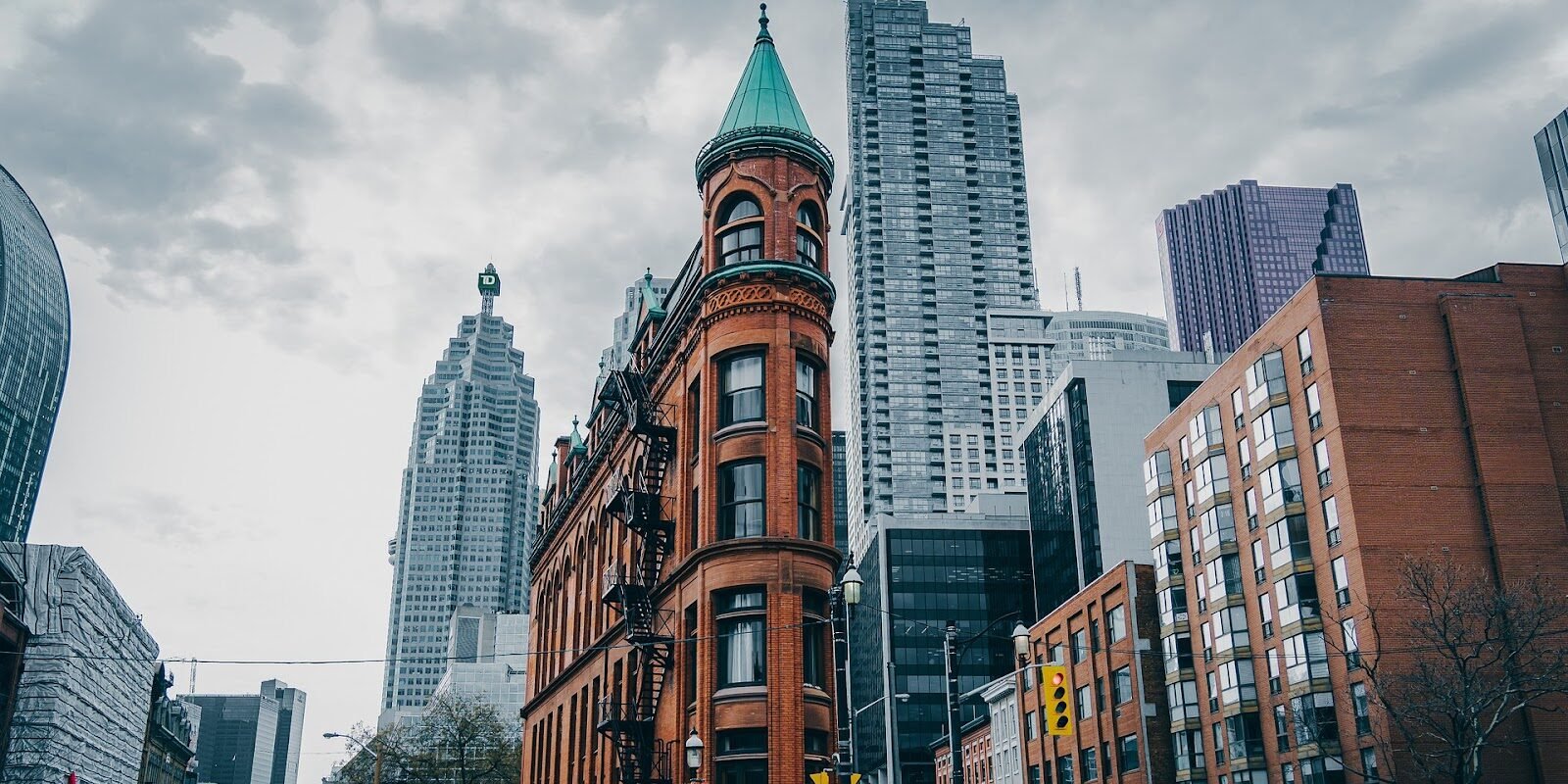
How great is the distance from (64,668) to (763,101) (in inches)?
2715

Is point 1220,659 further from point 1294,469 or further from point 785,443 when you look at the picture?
point 785,443

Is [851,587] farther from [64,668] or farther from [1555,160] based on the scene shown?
[1555,160]

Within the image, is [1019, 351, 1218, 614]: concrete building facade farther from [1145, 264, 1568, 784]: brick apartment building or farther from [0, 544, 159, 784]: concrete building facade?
[0, 544, 159, 784]: concrete building facade

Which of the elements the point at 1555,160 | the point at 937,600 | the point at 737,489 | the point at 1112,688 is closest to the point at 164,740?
the point at 937,600

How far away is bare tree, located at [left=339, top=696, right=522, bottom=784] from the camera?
8456 cm

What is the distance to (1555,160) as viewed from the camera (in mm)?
151375

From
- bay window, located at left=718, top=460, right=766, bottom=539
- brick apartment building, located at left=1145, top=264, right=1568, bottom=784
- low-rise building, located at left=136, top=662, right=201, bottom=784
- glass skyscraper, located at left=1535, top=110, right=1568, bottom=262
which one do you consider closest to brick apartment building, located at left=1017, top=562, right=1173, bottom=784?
brick apartment building, located at left=1145, top=264, right=1568, bottom=784

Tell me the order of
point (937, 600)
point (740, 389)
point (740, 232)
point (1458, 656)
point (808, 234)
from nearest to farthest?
point (740, 389) → point (740, 232) → point (808, 234) → point (1458, 656) → point (937, 600)

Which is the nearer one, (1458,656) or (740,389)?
(740,389)

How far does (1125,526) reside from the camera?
132 meters

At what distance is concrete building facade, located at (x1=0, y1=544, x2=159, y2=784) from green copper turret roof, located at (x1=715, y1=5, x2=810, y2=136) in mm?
54593

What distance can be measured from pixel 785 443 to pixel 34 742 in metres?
67.1

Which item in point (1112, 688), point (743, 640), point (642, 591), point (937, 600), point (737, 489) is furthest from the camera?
point (937, 600)

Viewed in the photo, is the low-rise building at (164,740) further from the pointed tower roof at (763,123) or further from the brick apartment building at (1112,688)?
the pointed tower roof at (763,123)
